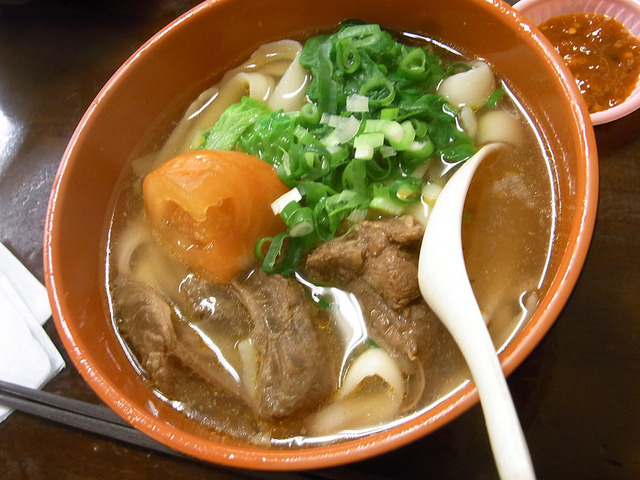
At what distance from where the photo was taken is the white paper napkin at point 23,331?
5.40 ft

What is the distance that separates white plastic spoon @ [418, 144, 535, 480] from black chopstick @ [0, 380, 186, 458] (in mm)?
870

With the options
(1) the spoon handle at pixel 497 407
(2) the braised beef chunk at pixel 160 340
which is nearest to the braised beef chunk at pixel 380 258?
(1) the spoon handle at pixel 497 407

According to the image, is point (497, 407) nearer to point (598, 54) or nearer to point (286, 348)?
point (286, 348)

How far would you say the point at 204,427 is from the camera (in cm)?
138

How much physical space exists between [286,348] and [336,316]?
0.60 ft

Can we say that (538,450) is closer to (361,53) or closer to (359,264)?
(359,264)

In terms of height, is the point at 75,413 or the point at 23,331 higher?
the point at 23,331

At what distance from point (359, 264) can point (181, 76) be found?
Answer: 0.89 m

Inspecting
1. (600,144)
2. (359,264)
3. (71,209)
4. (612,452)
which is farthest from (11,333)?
(600,144)

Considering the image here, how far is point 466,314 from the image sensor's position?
3.85ft

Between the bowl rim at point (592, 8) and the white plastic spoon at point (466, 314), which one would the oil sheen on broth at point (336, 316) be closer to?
the white plastic spoon at point (466, 314)

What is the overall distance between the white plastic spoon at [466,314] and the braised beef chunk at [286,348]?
320 millimetres

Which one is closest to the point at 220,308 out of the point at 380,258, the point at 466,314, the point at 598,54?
the point at 380,258

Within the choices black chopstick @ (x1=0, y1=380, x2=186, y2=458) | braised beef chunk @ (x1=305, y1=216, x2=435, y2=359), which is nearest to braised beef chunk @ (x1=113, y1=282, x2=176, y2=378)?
black chopstick @ (x1=0, y1=380, x2=186, y2=458)
